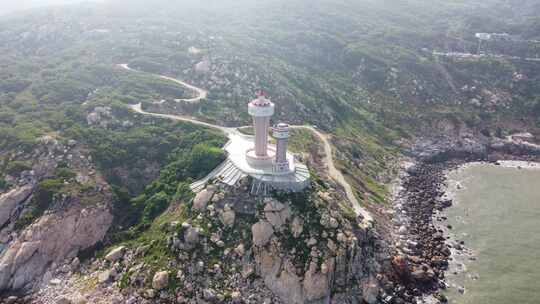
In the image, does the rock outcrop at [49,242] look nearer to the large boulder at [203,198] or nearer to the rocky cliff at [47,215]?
the rocky cliff at [47,215]

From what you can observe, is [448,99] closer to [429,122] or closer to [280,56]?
[429,122]

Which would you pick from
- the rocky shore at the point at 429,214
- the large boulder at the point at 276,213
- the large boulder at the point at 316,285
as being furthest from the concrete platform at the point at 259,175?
the rocky shore at the point at 429,214

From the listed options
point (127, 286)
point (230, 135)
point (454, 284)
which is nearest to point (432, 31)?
point (230, 135)

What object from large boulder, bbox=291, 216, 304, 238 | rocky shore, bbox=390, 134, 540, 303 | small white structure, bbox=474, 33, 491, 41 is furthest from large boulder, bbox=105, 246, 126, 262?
small white structure, bbox=474, 33, 491, 41

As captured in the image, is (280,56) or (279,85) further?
(280,56)

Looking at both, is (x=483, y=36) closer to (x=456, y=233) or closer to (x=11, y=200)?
(x=456, y=233)
